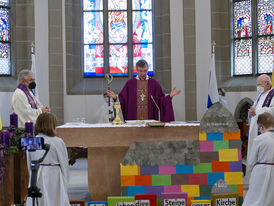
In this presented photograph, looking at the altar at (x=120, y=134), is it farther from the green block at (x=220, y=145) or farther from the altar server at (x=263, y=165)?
the altar server at (x=263, y=165)

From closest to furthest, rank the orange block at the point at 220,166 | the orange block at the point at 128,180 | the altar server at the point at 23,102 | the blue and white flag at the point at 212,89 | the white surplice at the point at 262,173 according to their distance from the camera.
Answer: the white surplice at the point at 262,173, the orange block at the point at 128,180, the orange block at the point at 220,166, the altar server at the point at 23,102, the blue and white flag at the point at 212,89

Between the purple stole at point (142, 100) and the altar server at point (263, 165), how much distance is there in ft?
8.89

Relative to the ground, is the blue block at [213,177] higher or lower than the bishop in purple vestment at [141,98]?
lower

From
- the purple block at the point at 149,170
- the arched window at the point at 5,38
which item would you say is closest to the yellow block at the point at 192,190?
the purple block at the point at 149,170

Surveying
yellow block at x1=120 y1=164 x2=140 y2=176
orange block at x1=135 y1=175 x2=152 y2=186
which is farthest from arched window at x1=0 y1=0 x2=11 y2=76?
orange block at x1=135 y1=175 x2=152 y2=186

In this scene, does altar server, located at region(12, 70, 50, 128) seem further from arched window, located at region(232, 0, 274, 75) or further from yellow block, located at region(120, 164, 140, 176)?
arched window, located at region(232, 0, 274, 75)

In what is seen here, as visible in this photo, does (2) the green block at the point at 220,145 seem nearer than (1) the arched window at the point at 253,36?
Yes

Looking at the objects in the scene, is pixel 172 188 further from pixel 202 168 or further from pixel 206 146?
pixel 206 146

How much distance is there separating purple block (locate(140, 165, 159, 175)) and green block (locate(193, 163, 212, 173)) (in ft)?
1.63

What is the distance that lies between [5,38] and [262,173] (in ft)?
30.1

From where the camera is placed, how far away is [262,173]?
6.21 m

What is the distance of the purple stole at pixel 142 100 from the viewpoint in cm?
866

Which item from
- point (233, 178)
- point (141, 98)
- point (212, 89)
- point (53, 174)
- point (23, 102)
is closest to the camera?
point (53, 174)

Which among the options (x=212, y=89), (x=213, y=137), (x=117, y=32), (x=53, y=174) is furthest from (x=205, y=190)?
(x=117, y=32)
